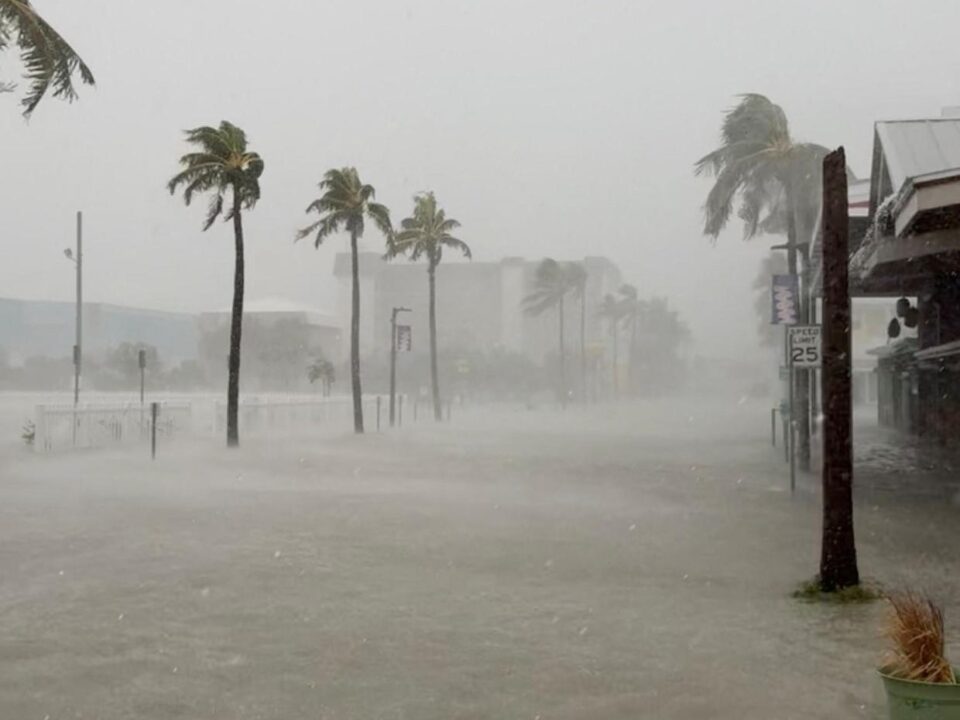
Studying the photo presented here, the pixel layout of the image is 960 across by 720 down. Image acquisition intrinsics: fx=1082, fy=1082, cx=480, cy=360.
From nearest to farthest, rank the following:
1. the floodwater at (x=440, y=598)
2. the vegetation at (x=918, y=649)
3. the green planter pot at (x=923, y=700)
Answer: the green planter pot at (x=923, y=700) < the vegetation at (x=918, y=649) < the floodwater at (x=440, y=598)

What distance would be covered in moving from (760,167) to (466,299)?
143415 mm

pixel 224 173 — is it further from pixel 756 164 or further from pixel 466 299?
pixel 466 299

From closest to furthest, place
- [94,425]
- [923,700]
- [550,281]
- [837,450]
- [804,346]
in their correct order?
[923,700] < [837,450] < [804,346] < [94,425] < [550,281]

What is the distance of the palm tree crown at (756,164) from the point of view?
33281 mm

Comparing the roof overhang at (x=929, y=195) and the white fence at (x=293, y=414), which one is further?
the white fence at (x=293, y=414)

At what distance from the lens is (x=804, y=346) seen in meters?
17.1

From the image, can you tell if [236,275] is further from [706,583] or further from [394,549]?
[706,583]

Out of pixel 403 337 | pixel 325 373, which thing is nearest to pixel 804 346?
pixel 403 337

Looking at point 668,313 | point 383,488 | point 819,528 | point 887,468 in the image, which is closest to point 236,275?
point 383,488

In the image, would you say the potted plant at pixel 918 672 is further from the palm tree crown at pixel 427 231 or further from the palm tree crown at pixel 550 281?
the palm tree crown at pixel 550 281

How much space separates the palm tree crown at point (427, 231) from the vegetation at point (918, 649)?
4844 cm

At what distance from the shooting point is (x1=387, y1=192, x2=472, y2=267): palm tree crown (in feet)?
177

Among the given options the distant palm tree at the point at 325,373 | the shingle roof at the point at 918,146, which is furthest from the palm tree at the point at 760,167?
the distant palm tree at the point at 325,373

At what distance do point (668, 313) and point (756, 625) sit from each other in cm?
14787
